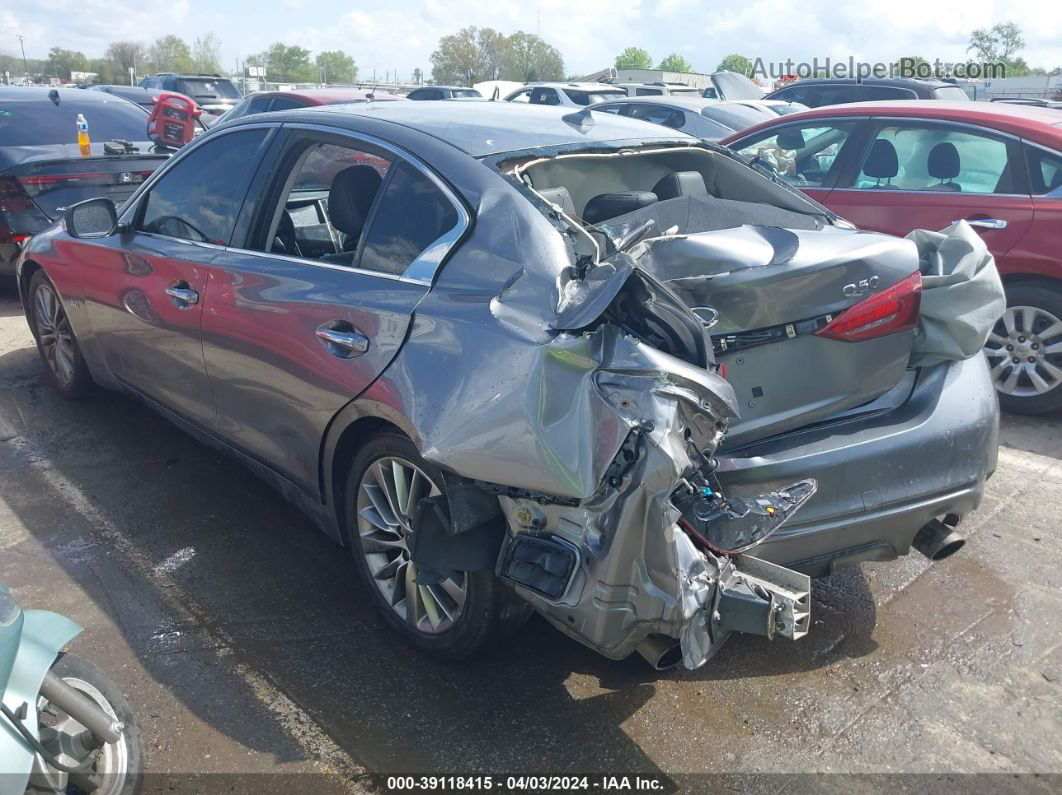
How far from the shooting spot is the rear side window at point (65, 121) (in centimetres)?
804

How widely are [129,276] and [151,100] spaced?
1871 cm

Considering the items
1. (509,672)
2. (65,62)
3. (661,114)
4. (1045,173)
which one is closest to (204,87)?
(661,114)

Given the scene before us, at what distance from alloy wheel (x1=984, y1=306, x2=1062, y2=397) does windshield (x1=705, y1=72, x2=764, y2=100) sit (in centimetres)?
1207

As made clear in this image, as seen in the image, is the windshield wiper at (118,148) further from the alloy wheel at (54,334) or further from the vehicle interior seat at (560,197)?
the vehicle interior seat at (560,197)

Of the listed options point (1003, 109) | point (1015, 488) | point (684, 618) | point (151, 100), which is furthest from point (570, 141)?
point (151, 100)

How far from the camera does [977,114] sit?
579 cm

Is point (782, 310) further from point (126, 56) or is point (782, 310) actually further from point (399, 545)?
point (126, 56)

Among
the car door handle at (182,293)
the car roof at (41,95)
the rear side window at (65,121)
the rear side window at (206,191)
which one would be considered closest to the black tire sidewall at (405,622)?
the car door handle at (182,293)

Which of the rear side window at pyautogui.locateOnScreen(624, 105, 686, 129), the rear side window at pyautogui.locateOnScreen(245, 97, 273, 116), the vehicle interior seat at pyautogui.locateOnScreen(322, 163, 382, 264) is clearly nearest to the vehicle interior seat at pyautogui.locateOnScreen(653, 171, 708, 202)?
the vehicle interior seat at pyautogui.locateOnScreen(322, 163, 382, 264)

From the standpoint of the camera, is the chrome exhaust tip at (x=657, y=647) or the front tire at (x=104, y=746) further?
the chrome exhaust tip at (x=657, y=647)

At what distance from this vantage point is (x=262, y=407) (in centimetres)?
364

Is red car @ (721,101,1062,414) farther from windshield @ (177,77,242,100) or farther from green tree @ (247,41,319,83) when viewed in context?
green tree @ (247,41,319,83)

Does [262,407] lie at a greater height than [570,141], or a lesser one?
lesser

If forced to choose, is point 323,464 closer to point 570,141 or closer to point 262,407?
point 262,407
